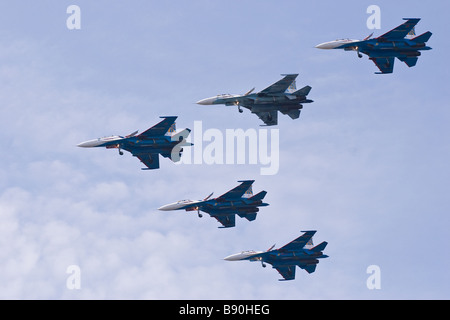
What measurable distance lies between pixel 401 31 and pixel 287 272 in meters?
37.6

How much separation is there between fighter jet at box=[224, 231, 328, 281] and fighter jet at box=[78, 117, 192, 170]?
17.3 metres

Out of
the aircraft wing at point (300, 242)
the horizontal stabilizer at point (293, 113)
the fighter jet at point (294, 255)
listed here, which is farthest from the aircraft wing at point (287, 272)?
the horizontal stabilizer at point (293, 113)

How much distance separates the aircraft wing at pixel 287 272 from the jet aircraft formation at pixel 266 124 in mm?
2951

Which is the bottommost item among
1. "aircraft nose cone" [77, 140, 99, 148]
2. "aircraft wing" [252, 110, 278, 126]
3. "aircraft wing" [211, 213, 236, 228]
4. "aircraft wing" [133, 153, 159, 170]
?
"aircraft wing" [211, 213, 236, 228]

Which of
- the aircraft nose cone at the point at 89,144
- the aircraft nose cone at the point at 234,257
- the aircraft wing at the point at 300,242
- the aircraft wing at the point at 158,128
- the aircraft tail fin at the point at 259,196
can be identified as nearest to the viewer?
the aircraft nose cone at the point at 89,144

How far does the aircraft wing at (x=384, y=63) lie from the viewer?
143500 millimetres

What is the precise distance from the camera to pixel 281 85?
454 ft

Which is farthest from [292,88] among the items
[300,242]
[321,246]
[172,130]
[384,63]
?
[321,246]

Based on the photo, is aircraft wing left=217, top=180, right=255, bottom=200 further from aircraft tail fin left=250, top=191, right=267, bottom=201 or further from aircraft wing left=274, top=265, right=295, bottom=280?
aircraft wing left=274, top=265, right=295, bottom=280

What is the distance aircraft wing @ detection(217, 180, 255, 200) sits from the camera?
5630 inches

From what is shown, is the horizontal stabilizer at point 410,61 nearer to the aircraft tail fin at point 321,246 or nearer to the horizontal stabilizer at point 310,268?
the aircraft tail fin at point 321,246

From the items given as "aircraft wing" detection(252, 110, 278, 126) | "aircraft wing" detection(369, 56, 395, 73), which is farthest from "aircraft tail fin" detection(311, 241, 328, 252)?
"aircraft wing" detection(369, 56, 395, 73)
